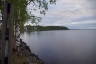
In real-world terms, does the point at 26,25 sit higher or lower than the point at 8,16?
lower

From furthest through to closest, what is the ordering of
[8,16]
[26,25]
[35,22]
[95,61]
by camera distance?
[95,61] → [26,25] → [35,22] → [8,16]

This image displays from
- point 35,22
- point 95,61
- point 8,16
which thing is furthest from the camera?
point 95,61

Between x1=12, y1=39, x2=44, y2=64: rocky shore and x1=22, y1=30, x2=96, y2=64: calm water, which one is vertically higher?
x1=12, y1=39, x2=44, y2=64: rocky shore

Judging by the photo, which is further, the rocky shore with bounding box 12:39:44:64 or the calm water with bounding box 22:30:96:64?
the calm water with bounding box 22:30:96:64

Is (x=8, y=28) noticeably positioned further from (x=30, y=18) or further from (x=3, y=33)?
(x=30, y=18)

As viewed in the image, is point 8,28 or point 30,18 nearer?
point 8,28

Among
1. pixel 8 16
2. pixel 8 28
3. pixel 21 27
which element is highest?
pixel 8 16

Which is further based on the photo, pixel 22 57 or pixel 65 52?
pixel 65 52

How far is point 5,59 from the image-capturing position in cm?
502

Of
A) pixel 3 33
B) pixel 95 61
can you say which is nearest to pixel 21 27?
pixel 3 33

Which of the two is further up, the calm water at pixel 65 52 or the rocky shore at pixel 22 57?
the rocky shore at pixel 22 57

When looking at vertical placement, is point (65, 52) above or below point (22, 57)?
below

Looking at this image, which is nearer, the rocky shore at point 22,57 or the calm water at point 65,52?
the rocky shore at point 22,57

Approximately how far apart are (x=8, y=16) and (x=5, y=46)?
81 cm
